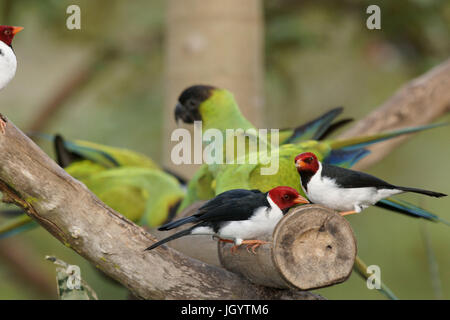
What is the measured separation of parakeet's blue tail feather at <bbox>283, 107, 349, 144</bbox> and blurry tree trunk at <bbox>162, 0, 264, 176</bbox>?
304 mm

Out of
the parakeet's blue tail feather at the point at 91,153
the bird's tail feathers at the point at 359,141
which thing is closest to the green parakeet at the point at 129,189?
the parakeet's blue tail feather at the point at 91,153

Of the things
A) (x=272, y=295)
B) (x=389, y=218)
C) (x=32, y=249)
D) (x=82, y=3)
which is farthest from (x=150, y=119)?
(x=272, y=295)

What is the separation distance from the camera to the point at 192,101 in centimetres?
182

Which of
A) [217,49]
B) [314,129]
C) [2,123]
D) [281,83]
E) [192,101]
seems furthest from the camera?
[281,83]

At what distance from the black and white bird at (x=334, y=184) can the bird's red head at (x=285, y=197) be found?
0.16ft

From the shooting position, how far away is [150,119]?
3508 mm

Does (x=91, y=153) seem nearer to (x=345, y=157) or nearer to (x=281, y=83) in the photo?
(x=345, y=157)

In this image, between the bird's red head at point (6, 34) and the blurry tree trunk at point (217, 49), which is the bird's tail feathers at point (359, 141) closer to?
the blurry tree trunk at point (217, 49)

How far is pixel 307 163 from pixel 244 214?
0.54ft

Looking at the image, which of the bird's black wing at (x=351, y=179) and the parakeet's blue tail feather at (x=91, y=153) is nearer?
the bird's black wing at (x=351, y=179)

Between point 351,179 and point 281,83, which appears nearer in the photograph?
point 351,179

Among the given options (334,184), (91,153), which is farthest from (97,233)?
(91,153)

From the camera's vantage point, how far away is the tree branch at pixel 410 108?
224 cm

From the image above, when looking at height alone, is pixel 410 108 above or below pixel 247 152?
above
